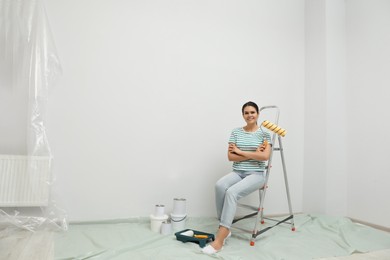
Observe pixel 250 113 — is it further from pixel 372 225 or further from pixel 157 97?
pixel 372 225

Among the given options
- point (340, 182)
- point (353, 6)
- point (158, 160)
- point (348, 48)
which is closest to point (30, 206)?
point (158, 160)

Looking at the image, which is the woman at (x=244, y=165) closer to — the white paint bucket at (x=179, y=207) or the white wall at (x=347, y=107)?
the white paint bucket at (x=179, y=207)

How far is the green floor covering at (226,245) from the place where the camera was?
6.17 ft

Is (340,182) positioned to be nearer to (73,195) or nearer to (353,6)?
(353,6)

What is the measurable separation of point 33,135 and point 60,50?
2.48ft

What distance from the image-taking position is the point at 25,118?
2344 mm

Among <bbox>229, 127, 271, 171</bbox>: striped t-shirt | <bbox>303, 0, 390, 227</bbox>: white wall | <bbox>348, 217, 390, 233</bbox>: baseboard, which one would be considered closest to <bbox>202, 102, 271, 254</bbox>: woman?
<bbox>229, 127, 271, 171</bbox>: striped t-shirt

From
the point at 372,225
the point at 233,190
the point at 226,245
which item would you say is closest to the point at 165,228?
the point at 226,245

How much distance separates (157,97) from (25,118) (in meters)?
1.09

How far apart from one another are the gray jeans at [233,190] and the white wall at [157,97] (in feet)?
1.69

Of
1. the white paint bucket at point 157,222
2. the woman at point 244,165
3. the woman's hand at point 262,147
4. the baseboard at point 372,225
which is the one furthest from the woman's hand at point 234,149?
the baseboard at point 372,225

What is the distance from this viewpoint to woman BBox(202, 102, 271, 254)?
217 centimetres

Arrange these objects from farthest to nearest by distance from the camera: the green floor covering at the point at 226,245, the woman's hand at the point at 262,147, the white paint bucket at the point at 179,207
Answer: the white paint bucket at the point at 179,207 < the woman's hand at the point at 262,147 < the green floor covering at the point at 226,245

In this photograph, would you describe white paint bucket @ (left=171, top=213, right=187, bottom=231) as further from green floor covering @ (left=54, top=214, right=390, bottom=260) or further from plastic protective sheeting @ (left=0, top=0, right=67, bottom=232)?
plastic protective sheeting @ (left=0, top=0, right=67, bottom=232)
